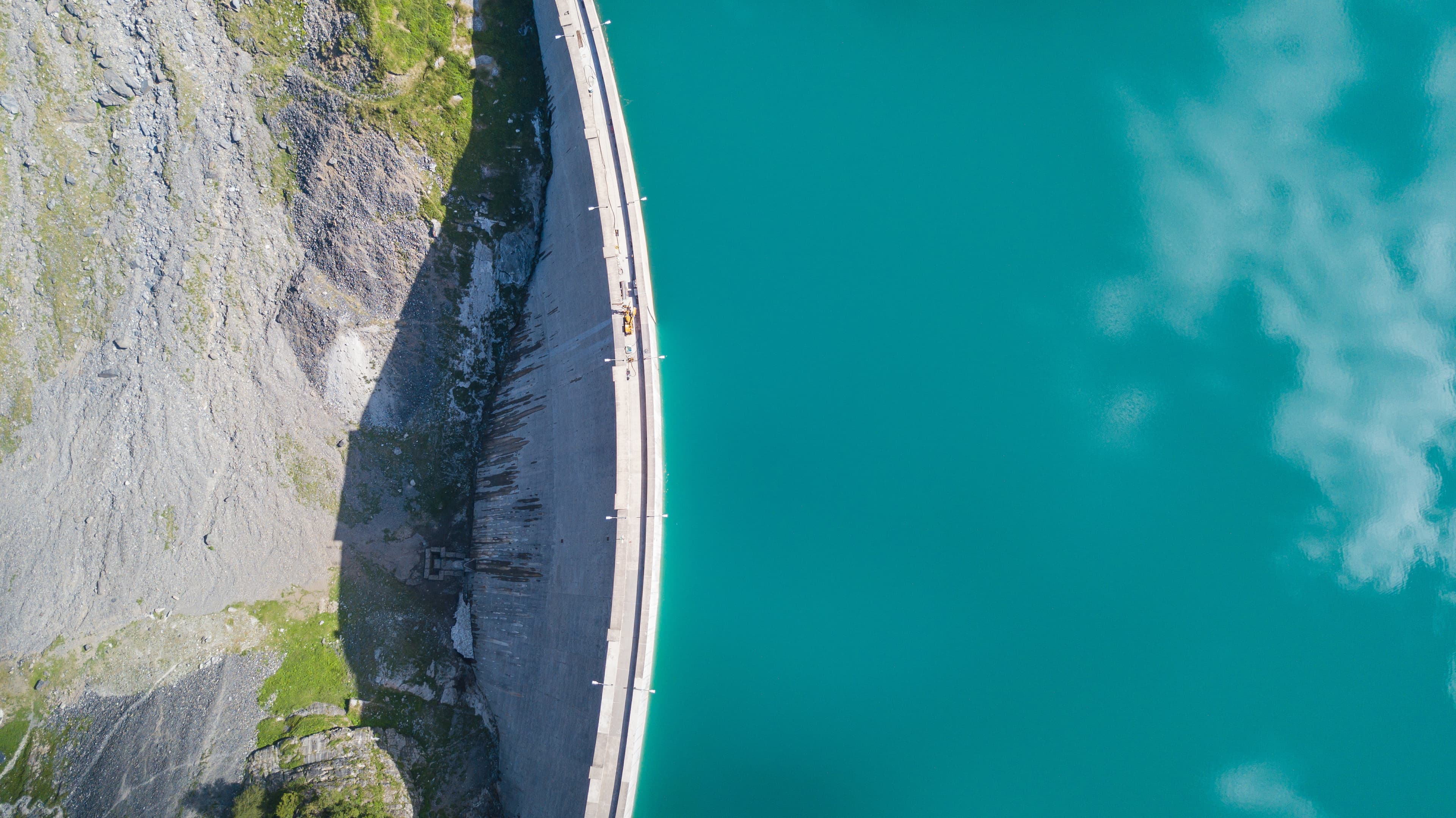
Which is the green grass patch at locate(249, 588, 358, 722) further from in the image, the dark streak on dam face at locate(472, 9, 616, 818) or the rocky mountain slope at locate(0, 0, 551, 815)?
the dark streak on dam face at locate(472, 9, 616, 818)

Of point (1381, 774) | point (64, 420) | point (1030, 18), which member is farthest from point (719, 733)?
point (1030, 18)

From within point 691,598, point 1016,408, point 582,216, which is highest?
point 582,216

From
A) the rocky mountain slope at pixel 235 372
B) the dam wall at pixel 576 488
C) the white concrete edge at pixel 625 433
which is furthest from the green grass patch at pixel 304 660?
the white concrete edge at pixel 625 433

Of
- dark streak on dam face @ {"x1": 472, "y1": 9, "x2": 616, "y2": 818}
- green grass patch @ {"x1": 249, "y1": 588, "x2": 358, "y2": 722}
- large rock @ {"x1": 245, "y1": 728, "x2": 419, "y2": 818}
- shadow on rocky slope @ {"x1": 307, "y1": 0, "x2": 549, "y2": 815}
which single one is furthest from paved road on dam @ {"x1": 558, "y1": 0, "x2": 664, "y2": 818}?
green grass patch @ {"x1": 249, "y1": 588, "x2": 358, "y2": 722}

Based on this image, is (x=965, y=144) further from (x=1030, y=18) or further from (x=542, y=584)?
(x=542, y=584)

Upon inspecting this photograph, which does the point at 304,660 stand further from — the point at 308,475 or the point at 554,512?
the point at 554,512
